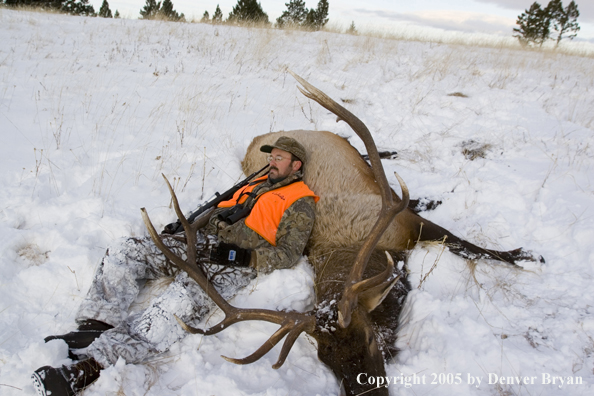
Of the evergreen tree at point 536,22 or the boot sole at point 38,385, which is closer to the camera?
the boot sole at point 38,385

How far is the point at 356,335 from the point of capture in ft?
8.21

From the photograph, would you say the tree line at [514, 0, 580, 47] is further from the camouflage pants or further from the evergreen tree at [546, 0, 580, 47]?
the camouflage pants

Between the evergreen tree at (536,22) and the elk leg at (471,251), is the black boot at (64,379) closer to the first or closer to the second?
the elk leg at (471,251)

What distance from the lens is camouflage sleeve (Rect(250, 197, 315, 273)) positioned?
312 centimetres

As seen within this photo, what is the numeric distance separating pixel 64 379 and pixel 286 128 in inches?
181

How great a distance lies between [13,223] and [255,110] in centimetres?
409

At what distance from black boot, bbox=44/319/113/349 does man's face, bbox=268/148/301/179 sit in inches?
75.1

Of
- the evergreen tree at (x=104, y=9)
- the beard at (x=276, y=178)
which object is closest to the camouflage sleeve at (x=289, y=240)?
the beard at (x=276, y=178)

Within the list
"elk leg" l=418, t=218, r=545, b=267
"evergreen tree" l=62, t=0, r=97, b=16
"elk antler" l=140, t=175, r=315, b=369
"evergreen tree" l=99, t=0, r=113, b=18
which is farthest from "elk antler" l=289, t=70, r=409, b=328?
"evergreen tree" l=99, t=0, r=113, b=18

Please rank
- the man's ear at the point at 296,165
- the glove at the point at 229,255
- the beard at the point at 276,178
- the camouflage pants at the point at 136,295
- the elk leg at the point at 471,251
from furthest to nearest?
the man's ear at the point at 296,165 → the beard at the point at 276,178 → the elk leg at the point at 471,251 → the glove at the point at 229,255 → the camouflage pants at the point at 136,295

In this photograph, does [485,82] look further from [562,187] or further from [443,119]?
[562,187]

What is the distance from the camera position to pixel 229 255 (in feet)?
9.84

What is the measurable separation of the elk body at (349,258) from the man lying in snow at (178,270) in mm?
270

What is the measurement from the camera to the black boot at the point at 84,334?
2.56 metres
